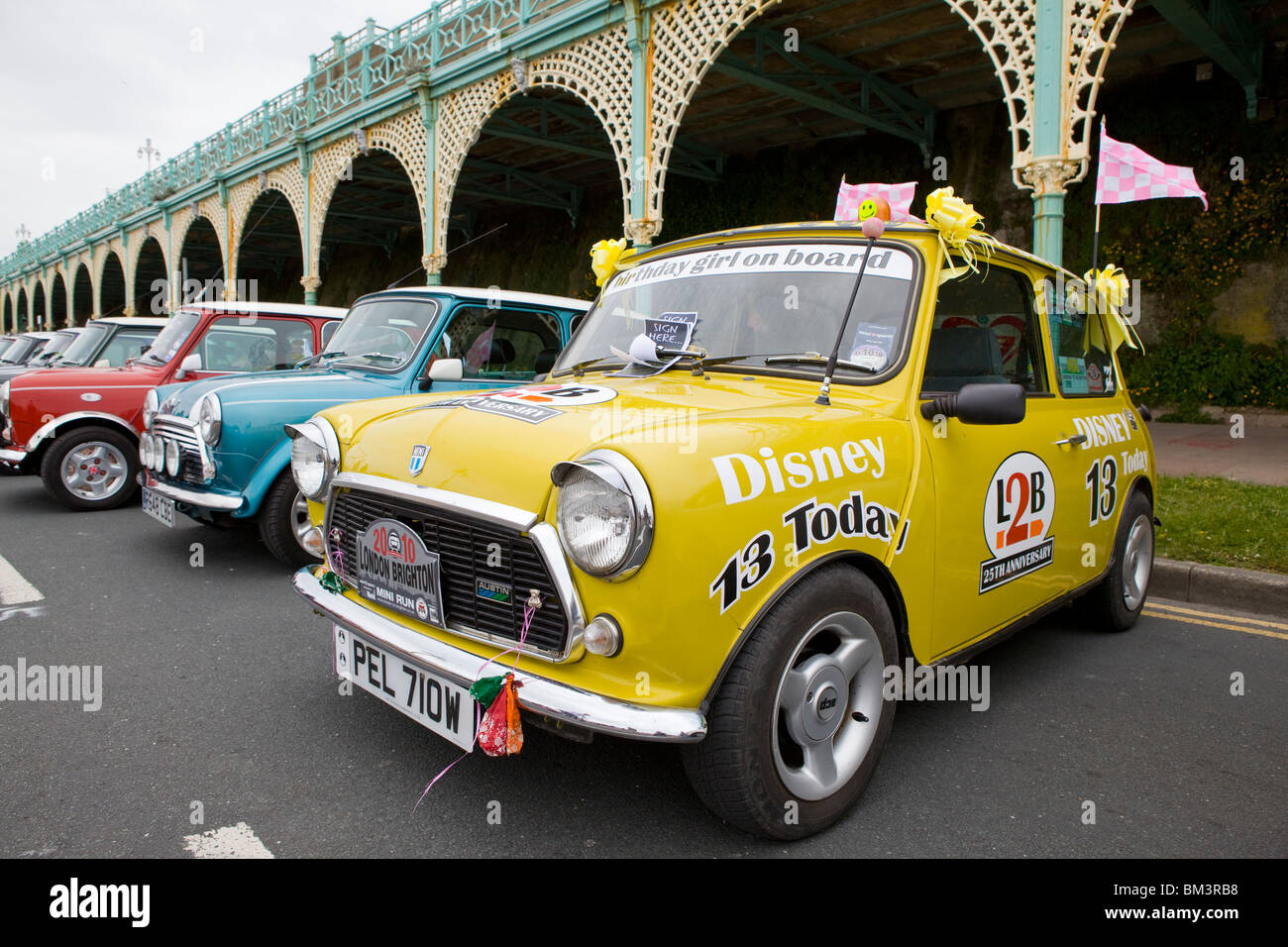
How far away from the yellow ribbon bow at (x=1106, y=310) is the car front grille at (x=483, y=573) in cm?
300

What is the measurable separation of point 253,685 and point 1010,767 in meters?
2.79

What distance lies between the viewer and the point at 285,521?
5.09m

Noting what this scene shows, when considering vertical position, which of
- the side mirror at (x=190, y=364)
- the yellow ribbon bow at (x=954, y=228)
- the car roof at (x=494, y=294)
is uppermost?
the car roof at (x=494, y=294)

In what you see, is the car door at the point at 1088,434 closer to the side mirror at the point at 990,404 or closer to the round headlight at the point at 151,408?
the side mirror at the point at 990,404

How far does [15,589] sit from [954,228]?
16.7ft

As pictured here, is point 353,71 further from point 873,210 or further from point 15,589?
point 873,210

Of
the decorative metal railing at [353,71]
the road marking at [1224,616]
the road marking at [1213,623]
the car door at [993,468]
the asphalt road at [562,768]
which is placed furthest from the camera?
the decorative metal railing at [353,71]

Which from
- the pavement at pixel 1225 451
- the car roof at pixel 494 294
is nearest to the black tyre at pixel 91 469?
the car roof at pixel 494 294

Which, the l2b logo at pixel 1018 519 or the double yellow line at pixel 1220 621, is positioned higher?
the l2b logo at pixel 1018 519

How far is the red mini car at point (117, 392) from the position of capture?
6961 mm

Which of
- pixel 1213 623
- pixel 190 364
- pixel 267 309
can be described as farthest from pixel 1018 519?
pixel 267 309
